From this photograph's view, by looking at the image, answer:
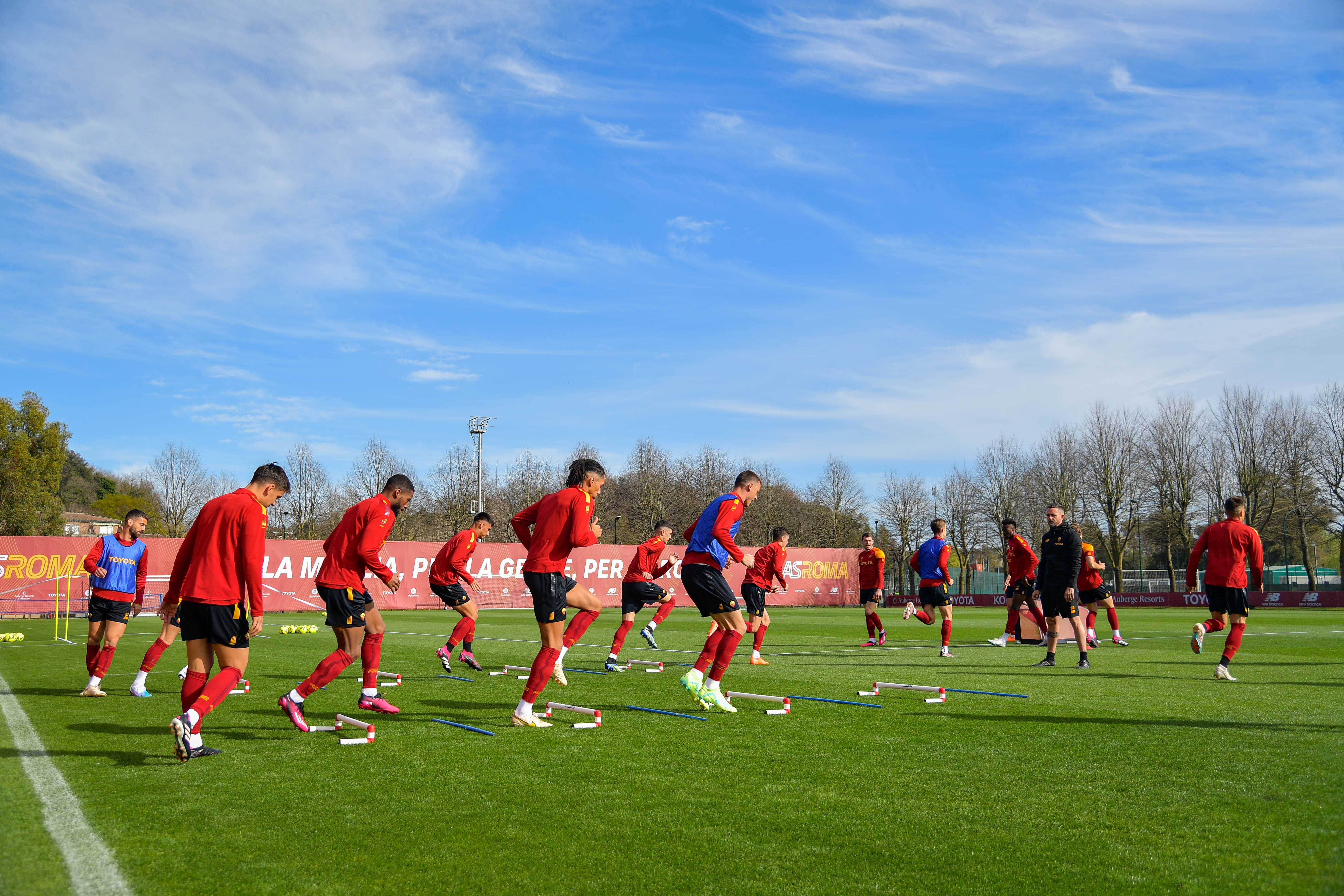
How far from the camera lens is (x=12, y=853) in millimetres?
4270

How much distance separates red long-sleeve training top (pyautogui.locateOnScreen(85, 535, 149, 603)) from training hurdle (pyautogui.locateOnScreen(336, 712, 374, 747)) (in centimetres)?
466

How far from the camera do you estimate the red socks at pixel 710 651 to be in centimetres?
905

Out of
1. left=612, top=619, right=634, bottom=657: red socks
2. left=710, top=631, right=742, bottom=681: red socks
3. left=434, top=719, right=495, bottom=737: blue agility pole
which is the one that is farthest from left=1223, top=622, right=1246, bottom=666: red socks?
left=434, top=719, right=495, bottom=737: blue agility pole

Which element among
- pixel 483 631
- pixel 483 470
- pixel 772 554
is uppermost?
pixel 483 470

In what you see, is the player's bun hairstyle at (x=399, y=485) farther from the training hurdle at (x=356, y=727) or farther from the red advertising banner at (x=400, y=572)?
the red advertising banner at (x=400, y=572)

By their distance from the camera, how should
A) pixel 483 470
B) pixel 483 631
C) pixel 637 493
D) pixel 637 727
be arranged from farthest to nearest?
pixel 637 493 < pixel 483 470 < pixel 483 631 < pixel 637 727

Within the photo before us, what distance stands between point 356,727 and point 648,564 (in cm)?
713

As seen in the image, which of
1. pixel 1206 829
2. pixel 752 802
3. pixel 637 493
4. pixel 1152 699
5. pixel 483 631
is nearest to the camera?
pixel 1206 829

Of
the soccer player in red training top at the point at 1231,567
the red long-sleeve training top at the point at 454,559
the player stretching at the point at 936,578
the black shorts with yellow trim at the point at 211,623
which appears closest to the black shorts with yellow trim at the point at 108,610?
the red long-sleeve training top at the point at 454,559

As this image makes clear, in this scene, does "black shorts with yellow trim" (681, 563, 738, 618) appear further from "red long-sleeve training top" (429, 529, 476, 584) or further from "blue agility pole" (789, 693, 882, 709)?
"red long-sleeve training top" (429, 529, 476, 584)

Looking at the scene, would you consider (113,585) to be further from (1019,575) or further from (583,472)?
(1019,575)

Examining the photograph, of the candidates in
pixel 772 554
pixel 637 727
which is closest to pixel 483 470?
pixel 772 554

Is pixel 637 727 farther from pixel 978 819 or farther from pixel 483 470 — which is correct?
pixel 483 470

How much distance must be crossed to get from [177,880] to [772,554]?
1138cm
